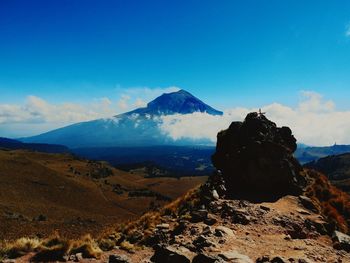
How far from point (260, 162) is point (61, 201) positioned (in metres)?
86.9

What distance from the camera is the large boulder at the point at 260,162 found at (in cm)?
2750

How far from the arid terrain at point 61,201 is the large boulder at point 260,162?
26.5 meters

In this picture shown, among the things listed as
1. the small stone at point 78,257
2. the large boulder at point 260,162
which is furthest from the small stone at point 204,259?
the large boulder at point 260,162

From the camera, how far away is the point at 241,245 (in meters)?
17.4

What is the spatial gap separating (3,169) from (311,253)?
119 metres

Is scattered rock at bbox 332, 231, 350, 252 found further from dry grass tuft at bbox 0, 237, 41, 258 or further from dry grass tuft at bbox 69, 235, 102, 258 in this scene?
dry grass tuft at bbox 0, 237, 41, 258

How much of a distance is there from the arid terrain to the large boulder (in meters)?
26.5

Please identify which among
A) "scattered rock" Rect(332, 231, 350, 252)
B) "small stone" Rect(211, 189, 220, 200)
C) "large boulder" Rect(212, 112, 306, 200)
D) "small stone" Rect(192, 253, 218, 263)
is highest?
"large boulder" Rect(212, 112, 306, 200)

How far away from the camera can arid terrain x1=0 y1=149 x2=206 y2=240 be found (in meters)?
66.7

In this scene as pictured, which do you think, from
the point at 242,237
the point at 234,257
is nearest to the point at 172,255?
the point at 234,257

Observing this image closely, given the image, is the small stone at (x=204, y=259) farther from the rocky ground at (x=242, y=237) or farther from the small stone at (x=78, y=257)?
the small stone at (x=78, y=257)

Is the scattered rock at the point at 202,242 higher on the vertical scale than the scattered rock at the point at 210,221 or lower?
lower

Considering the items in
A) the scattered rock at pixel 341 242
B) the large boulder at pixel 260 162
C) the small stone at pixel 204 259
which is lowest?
the scattered rock at pixel 341 242

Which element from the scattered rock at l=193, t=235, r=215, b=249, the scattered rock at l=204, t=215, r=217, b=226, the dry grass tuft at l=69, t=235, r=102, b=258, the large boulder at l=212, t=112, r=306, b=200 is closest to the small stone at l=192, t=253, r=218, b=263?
the scattered rock at l=193, t=235, r=215, b=249
